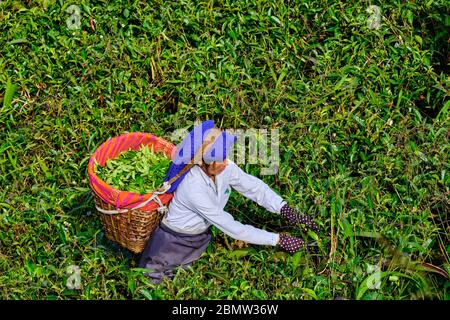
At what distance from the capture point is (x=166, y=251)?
4613mm

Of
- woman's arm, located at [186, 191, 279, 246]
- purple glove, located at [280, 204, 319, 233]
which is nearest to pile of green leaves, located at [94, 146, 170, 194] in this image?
woman's arm, located at [186, 191, 279, 246]

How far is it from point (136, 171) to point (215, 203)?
53cm

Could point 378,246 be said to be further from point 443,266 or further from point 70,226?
point 70,226

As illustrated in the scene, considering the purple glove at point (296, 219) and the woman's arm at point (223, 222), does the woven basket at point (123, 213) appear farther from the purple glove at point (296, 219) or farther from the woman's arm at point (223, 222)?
the purple glove at point (296, 219)

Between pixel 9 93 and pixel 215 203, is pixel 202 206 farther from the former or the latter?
pixel 9 93

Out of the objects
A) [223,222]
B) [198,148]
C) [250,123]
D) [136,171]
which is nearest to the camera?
[198,148]

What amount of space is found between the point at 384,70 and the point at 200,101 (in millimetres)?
1209

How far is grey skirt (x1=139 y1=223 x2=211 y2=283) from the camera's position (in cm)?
460

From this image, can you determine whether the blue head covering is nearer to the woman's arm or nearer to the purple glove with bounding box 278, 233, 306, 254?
the woman's arm

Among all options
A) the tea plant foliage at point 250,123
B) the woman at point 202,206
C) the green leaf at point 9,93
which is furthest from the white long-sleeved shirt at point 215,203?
the green leaf at point 9,93

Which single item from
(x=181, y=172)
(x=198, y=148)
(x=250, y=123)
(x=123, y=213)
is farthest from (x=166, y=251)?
(x=250, y=123)

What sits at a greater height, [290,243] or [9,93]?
[290,243]

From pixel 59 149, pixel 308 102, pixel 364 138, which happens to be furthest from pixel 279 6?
pixel 59 149

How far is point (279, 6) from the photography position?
6020 millimetres
